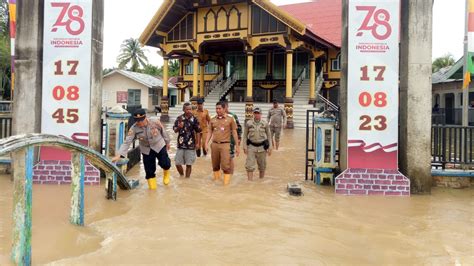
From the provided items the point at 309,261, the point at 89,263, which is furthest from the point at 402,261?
the point at 89,263

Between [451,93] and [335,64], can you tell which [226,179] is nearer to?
[335,64]

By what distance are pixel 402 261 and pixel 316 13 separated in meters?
26.8

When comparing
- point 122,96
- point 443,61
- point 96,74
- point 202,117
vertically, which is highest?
point 443,61

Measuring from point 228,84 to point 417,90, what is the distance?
20226mm

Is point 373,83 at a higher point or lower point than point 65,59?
lower

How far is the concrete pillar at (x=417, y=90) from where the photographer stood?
6.70 m

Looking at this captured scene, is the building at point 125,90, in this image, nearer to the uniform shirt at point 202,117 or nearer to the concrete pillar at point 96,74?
the uniform shirt at point 202,117

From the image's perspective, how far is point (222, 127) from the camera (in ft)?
25.1

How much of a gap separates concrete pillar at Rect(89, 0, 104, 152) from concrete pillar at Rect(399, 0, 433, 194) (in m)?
5.36

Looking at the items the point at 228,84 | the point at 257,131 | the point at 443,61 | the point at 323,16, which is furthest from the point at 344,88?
the point at 443,61

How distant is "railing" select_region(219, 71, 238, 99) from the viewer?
25984mm

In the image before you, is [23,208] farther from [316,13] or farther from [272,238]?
[316,13]

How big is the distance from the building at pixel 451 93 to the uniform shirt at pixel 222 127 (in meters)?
11.0

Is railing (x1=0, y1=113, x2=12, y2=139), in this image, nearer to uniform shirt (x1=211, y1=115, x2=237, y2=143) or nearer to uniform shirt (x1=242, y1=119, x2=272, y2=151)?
uniform shirt (x1=211, y1=115, x2=237, y2=143)
